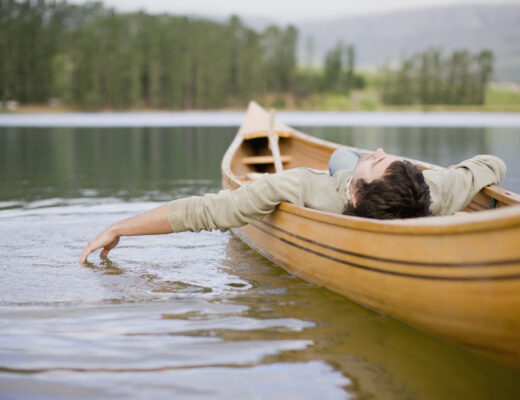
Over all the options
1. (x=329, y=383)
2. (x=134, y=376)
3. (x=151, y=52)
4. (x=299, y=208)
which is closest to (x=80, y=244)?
(x=299, y=208)

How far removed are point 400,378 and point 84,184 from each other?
691 centimetres

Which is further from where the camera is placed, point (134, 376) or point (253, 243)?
point (253, 243)

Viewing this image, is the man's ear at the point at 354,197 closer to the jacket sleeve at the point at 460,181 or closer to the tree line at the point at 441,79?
the jacket sleeve at the point at 460,181

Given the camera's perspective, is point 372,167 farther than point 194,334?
Yes

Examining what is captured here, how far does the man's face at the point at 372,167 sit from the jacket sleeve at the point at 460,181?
530 mm

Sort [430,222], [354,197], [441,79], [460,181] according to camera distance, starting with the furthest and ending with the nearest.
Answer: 1. [441,79]
2. [460,181]
3. [354,197]
4. [430,222]

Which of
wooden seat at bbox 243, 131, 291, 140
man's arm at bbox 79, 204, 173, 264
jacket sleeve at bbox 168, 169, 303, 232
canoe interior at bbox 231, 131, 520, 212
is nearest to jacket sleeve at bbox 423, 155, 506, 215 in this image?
jacket sleeve at bbox 168, 169, 303, 232

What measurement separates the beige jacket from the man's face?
425mm

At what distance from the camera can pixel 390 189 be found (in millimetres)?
3008

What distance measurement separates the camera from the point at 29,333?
2863 mm

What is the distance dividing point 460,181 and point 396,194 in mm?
812

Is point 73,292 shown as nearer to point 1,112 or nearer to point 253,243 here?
point 253,243

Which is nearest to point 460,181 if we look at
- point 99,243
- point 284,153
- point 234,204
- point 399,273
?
point 399,273

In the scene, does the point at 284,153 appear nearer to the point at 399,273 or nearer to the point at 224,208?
the point at 224,208
